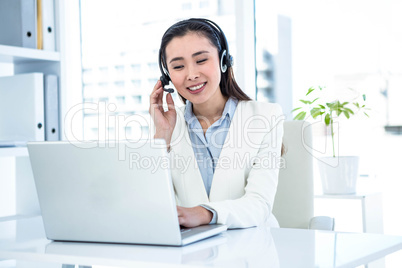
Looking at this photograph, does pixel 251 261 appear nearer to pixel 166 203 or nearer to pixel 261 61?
pixel 166 203

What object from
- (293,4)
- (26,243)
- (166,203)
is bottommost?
(26,243)

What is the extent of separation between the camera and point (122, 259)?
3.26 ft

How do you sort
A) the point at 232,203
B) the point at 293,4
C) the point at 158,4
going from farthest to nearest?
the point at 158,4 → the point at 293,4 → the point at 232,203

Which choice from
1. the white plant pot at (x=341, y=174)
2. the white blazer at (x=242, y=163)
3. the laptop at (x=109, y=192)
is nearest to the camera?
the laptop at (x=109, y=192)

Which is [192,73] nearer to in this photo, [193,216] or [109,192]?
[193,216]

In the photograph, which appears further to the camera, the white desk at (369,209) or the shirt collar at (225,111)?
the white desk at (369,209)

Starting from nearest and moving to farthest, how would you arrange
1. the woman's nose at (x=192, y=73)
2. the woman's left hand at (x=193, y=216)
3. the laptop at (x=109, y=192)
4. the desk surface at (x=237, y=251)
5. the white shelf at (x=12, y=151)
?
the desk surface at (x=237, y=251) → the laptop at (x=109, y=192) → the woman's left hand at (x=193, y=216) → the woman's nose at (x=192, y=73) → the white shelf at (x=12, y=151)

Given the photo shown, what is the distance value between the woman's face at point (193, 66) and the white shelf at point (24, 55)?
811mm

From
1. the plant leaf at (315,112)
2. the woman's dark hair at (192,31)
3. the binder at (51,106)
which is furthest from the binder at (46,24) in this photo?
the plant leaf at (315,112)

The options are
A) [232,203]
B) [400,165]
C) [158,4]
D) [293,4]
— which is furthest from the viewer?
[158,4]

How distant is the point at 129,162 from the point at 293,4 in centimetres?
195

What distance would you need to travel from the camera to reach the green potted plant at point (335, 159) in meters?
2.41

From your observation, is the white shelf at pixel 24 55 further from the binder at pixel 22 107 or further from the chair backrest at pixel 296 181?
the chair backrest at pixel 296 181

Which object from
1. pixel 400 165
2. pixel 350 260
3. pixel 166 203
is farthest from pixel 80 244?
pixel 400 165
